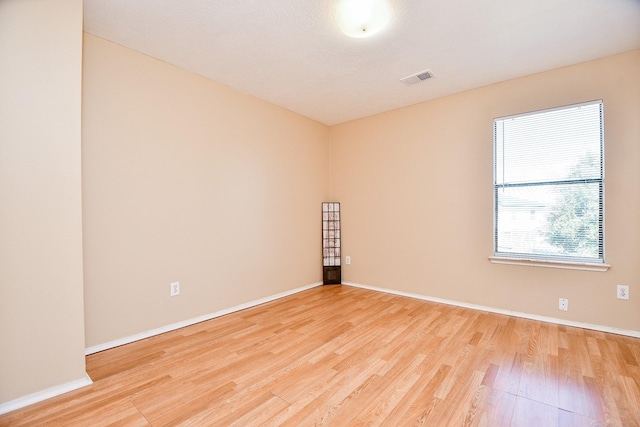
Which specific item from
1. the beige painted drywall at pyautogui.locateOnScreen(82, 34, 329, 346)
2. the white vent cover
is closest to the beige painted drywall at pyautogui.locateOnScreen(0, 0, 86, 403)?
the beige painted drywall at pyautogui.locateOnScreen(82, 34, 329, 346)

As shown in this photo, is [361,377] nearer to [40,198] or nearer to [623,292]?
[40,198]

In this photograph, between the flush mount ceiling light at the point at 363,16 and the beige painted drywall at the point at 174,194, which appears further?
the beige painted drywall at the point at 174,194

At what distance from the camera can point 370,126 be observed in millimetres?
4082

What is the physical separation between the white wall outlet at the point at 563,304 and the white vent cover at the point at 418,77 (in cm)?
256

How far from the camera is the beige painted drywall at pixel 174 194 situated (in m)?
2.24

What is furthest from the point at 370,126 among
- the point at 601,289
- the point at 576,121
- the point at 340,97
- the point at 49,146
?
the point at 49,146

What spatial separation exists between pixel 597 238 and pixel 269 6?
3.42 m

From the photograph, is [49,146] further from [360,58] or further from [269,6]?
[360,58]

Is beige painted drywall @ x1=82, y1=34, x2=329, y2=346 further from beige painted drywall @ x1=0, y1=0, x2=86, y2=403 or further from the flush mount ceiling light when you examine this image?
the flush mount ceiling light

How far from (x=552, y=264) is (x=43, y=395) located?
13.5ft

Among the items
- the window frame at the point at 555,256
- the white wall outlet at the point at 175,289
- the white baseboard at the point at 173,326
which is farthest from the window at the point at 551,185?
the white wall outlet at the point at 175,289

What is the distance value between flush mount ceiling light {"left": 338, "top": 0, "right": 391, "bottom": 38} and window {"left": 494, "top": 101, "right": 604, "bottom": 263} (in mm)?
1894

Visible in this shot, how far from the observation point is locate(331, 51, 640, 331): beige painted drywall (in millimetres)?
2477

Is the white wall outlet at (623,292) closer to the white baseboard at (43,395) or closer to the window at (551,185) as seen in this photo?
the window at (551,185)
